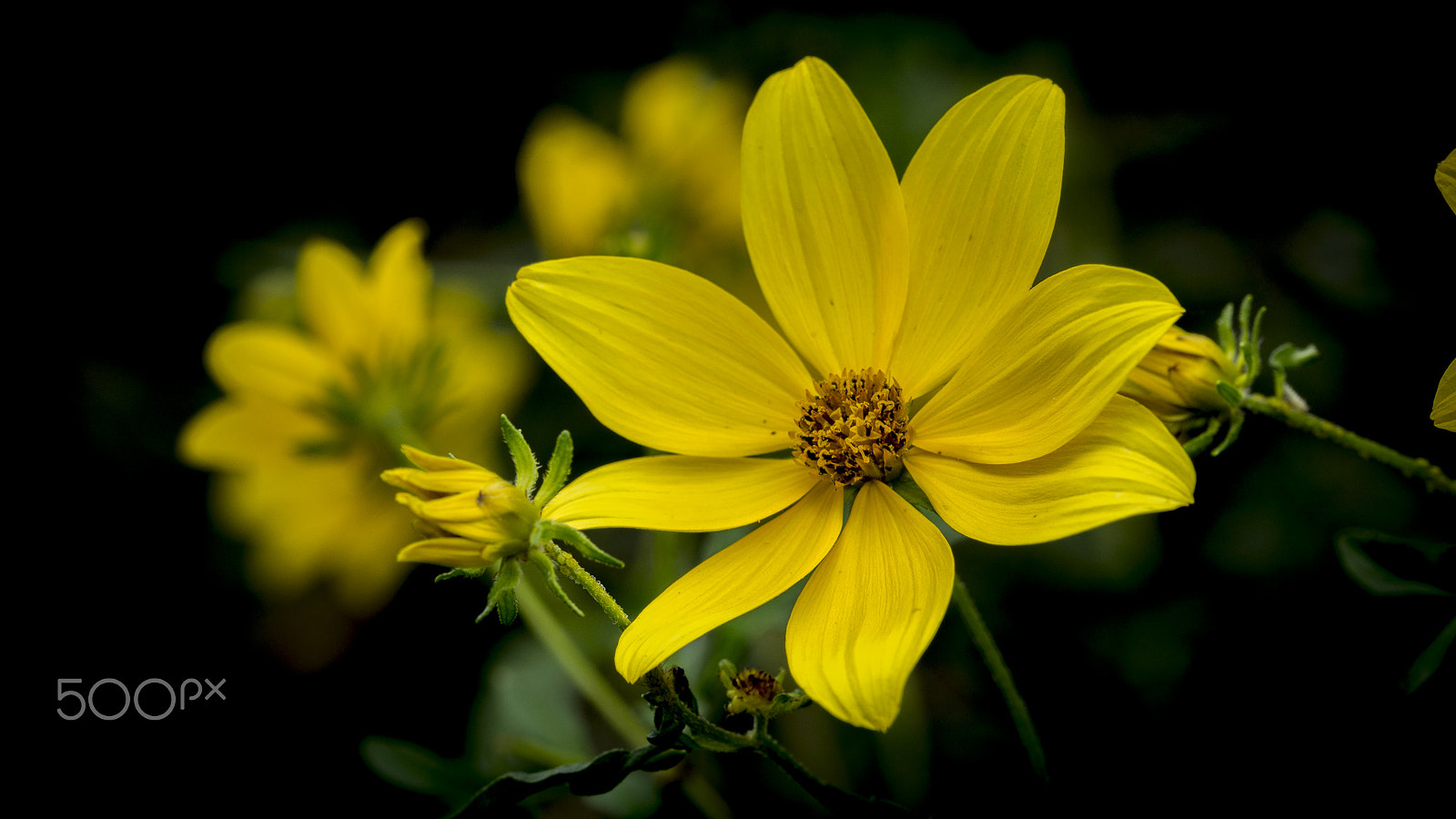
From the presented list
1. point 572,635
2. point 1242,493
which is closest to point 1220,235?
point 1242,493

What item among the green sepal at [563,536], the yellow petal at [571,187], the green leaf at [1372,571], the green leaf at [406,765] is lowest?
the green leaf at [406,765]

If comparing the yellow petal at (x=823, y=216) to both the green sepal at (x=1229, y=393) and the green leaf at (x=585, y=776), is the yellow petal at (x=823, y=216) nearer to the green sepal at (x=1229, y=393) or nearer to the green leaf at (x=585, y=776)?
the green sepal at (x=1229, y=393)

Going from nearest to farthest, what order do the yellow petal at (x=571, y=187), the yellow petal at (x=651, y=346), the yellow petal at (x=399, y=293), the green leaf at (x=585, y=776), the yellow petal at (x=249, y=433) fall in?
the green leaf at (x=585, y=776) < the yellow petal at (x=651, y=346) < the yellow petal at (x=399, y=293) < the yellow petal at (x=249, y=433) < the yellow petal at (x=571, y=187)

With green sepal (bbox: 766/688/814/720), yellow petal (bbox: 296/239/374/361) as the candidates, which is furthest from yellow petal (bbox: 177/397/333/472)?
green sepal (bbox: 766/688/814/720)

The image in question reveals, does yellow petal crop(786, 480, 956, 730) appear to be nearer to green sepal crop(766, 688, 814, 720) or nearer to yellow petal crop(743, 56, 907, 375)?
green sepal crop(766, 688, 814, 720)

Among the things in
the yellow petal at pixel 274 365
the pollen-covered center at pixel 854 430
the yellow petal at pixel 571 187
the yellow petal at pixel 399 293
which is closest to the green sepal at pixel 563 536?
the pollen-covered center at pixel 854 430

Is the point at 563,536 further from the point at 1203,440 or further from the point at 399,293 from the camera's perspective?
the point at 399,293
